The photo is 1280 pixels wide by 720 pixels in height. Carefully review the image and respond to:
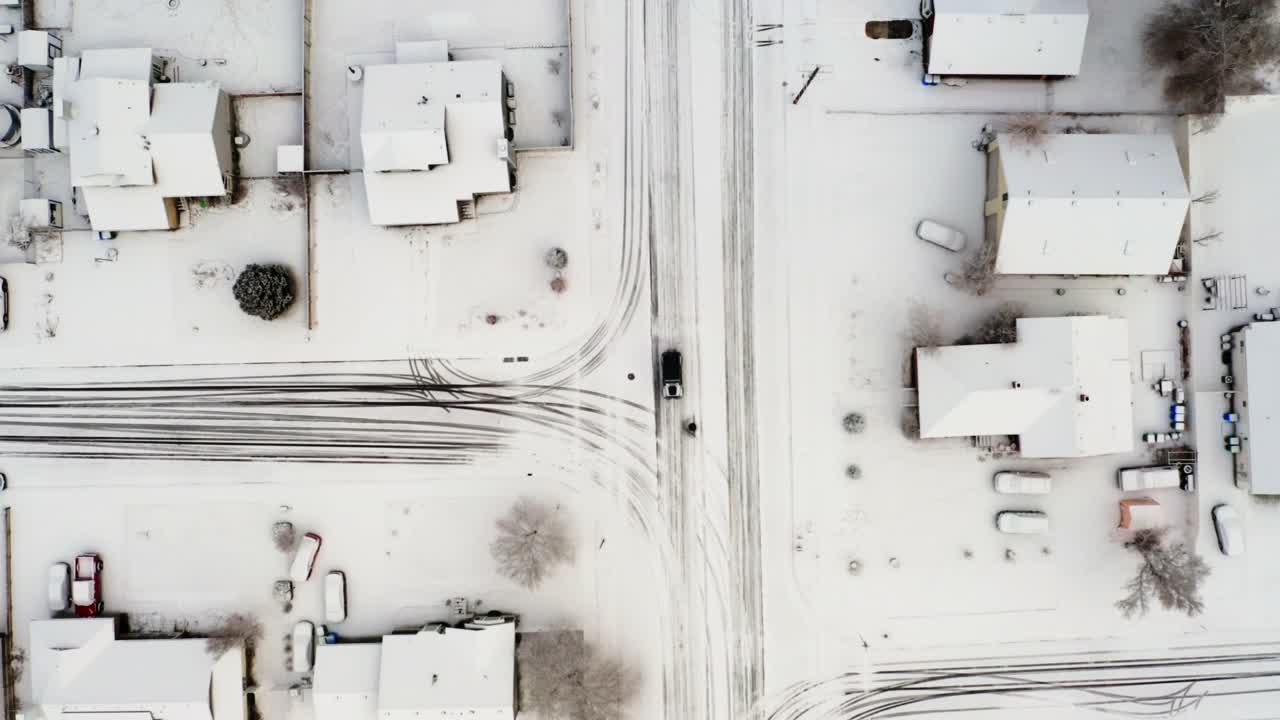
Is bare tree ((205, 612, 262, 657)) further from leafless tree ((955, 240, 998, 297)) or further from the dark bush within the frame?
leafless tree ((955, 240, 998, 297))

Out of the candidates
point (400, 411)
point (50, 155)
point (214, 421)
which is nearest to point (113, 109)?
point (50, 155)

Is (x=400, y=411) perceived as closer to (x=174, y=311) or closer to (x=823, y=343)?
(x=174, y=311)

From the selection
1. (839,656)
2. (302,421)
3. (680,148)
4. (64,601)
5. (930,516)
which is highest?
(680,148)

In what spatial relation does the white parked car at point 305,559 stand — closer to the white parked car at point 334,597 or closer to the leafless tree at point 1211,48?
the white parked car at point 334,597

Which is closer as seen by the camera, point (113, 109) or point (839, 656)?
point (113, 109)

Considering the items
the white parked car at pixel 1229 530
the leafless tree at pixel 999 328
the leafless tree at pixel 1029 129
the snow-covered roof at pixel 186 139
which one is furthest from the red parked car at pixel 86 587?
the white parked car at pixel 1229 530

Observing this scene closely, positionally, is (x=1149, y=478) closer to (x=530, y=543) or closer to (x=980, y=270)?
(x=980, y=270)
